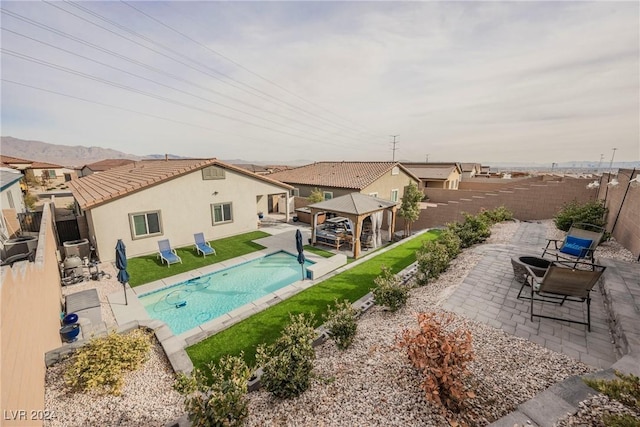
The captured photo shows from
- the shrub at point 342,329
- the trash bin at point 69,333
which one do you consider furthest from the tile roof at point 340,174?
Result: the trash bin at point 69,333

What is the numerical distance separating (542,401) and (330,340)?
401cm

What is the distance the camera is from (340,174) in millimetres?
25672

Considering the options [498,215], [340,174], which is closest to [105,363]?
[498,215]

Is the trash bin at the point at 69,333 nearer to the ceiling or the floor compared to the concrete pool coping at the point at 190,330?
nearer to the ceiling

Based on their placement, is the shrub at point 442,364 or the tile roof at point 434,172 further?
the tile roof at point 434,172

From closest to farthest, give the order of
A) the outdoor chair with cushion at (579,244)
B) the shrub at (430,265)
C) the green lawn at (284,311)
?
the green lawn at (284,311) → the outdoor chair with cushion at (579,244) → the shrub at (430,265)

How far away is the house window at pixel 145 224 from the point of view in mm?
13172

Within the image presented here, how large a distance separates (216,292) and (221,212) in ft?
23.2

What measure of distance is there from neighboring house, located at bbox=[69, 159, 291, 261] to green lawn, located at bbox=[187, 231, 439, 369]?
9124mm

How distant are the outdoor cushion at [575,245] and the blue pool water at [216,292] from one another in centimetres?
1001

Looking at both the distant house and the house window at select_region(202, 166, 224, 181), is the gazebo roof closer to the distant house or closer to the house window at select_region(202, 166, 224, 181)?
the house window at select_region(202, 166, 224, 181)

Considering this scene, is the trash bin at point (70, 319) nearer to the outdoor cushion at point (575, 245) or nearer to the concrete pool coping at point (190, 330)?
the concrete pool coping at point (190, 330)

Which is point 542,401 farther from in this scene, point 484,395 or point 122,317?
point 122,317

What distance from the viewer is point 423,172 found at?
116ft
